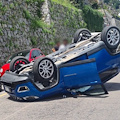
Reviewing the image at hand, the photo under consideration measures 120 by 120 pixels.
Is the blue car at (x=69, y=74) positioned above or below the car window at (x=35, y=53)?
above

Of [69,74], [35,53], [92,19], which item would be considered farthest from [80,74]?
[92,19]

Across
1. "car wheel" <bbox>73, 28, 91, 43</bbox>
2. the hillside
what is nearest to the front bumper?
"car wheel" <bbox>73, 28, 91, 43</bbox>

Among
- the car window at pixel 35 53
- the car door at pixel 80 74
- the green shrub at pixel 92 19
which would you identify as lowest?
the green shrub at pixel 92 19

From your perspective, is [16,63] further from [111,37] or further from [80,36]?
[111,37]

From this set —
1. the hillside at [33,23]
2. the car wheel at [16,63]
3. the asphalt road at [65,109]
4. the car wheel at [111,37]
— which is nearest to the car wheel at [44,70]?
the asphalt road at [65,109]

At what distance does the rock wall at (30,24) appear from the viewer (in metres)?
20.6

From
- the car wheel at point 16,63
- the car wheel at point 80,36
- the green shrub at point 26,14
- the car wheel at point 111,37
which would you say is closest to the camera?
the car wheel at point 111,37

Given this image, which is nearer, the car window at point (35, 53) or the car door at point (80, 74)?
the car door at point (80, 74)

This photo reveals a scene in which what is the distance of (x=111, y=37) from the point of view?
9.17 m

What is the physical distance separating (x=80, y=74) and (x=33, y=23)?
1728 centimetres

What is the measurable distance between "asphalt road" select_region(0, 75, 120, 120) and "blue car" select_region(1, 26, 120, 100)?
271 millimetres

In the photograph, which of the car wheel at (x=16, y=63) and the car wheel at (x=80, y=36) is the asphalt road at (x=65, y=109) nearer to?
the car wheel at (x=16, y=63)

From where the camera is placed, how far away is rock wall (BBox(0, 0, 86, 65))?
20594 mm

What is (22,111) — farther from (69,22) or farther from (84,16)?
(84,16)
